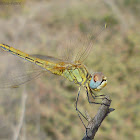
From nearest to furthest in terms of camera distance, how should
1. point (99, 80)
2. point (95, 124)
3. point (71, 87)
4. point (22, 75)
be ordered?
point (95, 124), point (99, 80), point (22, 75), point (71, 87)

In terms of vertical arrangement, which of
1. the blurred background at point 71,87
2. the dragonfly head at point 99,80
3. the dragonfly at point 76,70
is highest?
the blurred background at point 71,87

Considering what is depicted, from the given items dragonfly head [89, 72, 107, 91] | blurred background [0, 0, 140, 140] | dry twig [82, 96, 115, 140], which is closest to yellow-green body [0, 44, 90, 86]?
dragonfly head [89, 72, 107, 91]

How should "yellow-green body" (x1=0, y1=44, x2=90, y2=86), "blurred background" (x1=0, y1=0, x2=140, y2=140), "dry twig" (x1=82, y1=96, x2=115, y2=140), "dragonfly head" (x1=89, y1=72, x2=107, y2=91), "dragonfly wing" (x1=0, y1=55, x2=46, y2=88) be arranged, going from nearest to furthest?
1. "dry twig" (x1=82, y1=96, x2=115, y2=140)
2. "dragonfly head" (x1=89, y1=72, x2=107, y2=91)
3. "yellow-green body" (x1=0, y1=44, x2=90, y2=86)
4. "dragonfly wing" (x1=0, y1=55, x2=46, y2=88)
5. "blurred background" (x1=0, y1=0, x2=140, y2=140)

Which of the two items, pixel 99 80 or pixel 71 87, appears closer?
pixel 99 80

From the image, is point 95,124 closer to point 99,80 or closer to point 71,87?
point 99,80

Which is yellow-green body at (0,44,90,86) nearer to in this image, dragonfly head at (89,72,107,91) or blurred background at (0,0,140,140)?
dragonfly head at (89,72,107,91)

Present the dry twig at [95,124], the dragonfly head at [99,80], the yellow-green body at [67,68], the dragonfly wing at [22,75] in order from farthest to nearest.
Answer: the dragonfly wing at [22,75], the yellow-green body at [67,68], the dragonfly head at [99,80], the dry twig at [95,124]

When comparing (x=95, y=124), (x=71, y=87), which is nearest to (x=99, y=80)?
(x=95, y=124)

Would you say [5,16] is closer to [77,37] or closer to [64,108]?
[64,108]

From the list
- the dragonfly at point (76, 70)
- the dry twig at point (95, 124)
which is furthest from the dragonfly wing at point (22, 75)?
the dry twig at point (95, 124)

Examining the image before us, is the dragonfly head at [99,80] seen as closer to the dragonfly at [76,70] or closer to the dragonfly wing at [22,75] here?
the dragonfly at [76,70]
